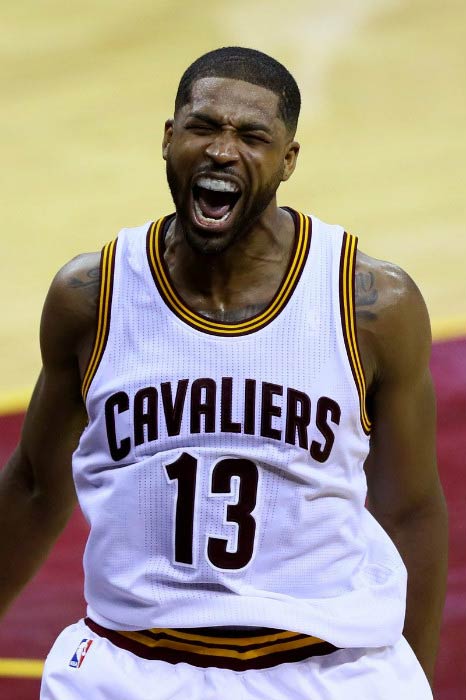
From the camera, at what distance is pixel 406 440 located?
3.21m

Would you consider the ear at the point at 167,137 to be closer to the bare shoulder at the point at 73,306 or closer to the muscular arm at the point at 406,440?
the bare shoulder at the point at 73,306

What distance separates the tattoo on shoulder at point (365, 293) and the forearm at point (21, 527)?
91cm

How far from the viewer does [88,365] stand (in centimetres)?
306

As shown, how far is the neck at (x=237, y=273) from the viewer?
304cm

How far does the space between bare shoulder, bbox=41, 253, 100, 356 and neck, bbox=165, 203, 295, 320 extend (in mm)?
170

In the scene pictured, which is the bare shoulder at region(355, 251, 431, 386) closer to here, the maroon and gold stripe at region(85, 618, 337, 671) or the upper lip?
the upper lip

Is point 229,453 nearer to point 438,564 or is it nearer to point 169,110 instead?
point 438,564

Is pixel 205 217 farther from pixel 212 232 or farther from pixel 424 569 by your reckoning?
pixel 424 569

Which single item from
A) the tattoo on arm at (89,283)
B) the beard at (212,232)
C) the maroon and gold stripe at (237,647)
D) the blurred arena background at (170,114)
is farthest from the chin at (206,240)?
the blurred arena background at (170,114)

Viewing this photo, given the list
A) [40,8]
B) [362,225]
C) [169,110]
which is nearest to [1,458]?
[362,225]

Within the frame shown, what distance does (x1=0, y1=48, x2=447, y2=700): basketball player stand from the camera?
9.59 ft

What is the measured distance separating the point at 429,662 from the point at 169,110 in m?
5.02

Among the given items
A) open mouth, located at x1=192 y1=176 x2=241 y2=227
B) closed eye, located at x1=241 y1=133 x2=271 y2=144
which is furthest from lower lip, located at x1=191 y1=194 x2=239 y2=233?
closed eye, located at x1=241 y1=133 x2=271 y2=144

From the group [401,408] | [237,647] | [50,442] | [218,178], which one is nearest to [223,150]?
[218,178]
